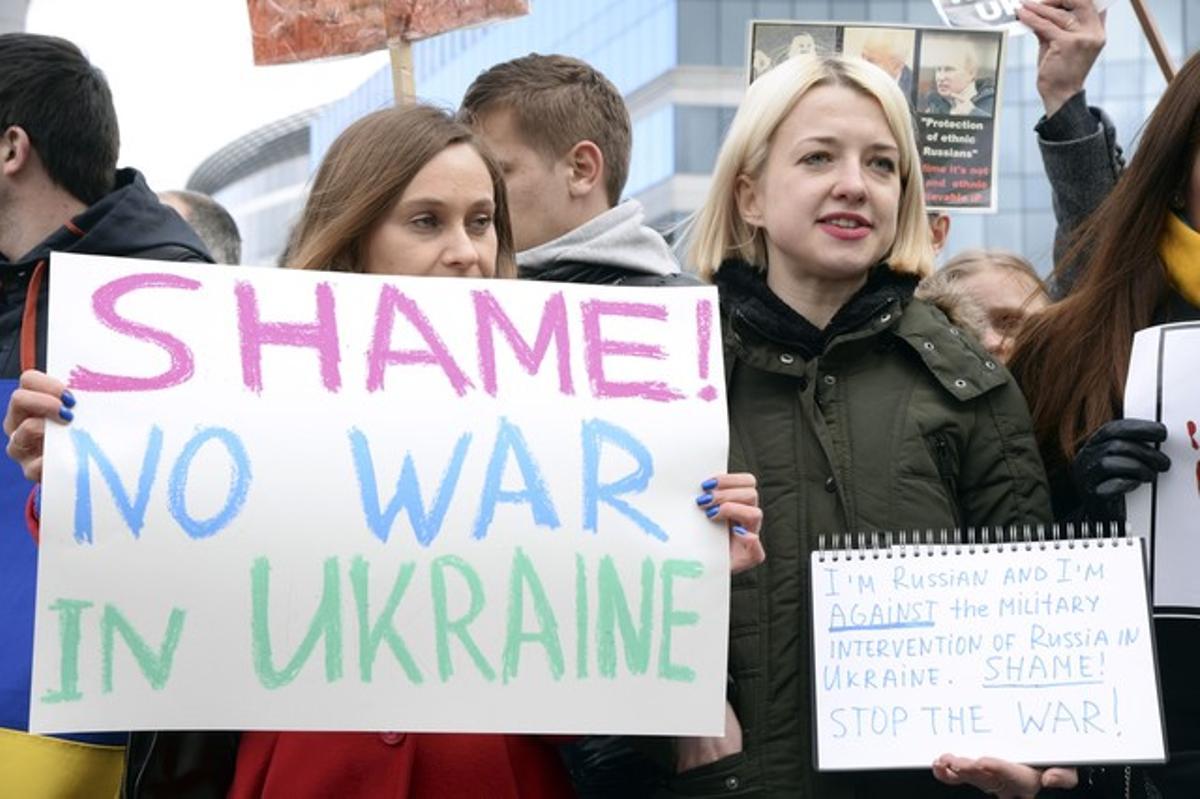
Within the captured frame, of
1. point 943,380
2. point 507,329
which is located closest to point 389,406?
point 507,329

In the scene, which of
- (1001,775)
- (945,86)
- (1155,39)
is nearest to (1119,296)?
(1001,775)

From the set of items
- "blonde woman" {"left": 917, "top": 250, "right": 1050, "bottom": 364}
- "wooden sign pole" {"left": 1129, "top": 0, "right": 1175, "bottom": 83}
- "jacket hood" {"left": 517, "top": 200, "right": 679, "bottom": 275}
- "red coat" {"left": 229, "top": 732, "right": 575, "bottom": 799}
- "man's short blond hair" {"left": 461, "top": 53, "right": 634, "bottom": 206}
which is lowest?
"blonde woman" {"left": 917, "top": 250, "right": 1050, "bottom": 364}

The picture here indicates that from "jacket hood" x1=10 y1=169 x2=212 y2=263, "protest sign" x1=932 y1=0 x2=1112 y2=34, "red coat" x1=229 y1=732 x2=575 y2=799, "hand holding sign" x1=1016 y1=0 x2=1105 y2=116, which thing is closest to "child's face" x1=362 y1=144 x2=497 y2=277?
"jacket hood" x1=10 y1=169 x2=212 y2=263

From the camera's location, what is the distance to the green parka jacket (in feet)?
10.5

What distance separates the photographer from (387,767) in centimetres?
303

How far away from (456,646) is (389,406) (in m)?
0.38

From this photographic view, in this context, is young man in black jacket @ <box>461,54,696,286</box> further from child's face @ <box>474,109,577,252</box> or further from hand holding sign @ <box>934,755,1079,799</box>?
hand holding sign @ <box>934,755,1079,799</box>

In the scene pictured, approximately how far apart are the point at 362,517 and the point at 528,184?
79.8 inches

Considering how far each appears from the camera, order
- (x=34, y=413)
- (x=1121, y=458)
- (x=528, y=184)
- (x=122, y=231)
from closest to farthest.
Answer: (x=34, y=413), (x=1121, y=458), (x=122, y=231), (x=528, y=184)

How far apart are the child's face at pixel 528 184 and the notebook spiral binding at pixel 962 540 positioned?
1.73 meters

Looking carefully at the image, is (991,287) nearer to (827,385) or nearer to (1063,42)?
(1063,42)

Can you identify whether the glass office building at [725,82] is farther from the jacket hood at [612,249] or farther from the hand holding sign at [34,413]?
the hand holding sign at [34,413]

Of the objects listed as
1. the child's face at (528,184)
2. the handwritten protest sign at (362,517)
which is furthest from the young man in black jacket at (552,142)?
the handwritten protest sign at (362,517)

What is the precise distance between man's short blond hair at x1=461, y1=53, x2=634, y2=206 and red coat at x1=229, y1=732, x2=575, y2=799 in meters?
2.09
